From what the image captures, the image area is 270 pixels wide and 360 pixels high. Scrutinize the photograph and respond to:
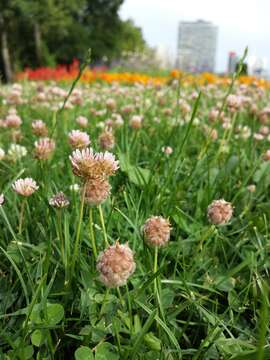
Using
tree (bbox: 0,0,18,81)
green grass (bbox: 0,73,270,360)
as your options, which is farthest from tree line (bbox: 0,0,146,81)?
green grass (bbox: 0,73,270,360)

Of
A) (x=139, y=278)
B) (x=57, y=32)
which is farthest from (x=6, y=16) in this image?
(x=139, y=278)

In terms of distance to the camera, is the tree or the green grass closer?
the green grass

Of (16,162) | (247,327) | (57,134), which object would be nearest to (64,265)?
(247,327)

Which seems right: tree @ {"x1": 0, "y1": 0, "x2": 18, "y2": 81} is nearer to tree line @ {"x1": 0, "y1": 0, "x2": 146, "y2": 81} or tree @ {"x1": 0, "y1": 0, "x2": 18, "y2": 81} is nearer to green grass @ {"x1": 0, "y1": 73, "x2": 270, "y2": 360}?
tree line @ {"x1": 0, "y1": 0, "x2": 146, "y2": 81}

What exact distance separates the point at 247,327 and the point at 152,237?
0.26 meters

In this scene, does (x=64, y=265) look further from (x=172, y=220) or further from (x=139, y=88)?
(x=139, y=88)

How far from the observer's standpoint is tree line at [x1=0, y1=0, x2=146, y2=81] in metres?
17.4

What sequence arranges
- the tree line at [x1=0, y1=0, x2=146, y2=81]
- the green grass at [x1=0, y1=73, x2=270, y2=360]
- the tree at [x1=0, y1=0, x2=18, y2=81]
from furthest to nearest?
the tree line at [x1=0, y1=0, x2=146, y2=81] → the tree at [x1=0, y1=0, x2=18, y2=81] → the green grass at [x1=0, y1=73, x2=270, y2=360]

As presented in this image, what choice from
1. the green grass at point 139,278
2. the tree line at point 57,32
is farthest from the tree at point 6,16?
the green grass at point 139,278

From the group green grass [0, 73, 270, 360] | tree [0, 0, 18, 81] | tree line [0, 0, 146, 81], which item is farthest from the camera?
tree line [0, 0, 146, 81]

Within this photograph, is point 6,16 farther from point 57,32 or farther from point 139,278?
point 139,278

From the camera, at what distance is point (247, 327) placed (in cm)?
81

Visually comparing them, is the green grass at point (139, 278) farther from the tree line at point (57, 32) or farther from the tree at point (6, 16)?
the tree line at point (57, 32)

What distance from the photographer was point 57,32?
20047 millimetres
